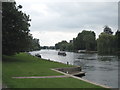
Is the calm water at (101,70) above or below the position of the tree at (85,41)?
below

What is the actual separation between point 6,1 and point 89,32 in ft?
438

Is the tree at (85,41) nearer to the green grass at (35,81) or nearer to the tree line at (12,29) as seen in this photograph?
the tree line at (12,29)

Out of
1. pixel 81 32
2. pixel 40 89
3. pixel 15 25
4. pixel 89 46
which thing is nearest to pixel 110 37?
pixel 89 46

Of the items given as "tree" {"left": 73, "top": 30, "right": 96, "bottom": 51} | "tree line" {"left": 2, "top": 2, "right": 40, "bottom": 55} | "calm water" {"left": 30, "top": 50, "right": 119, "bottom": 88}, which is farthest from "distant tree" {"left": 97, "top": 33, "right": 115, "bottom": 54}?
"tree line" {"left": 2, "top": 2, "right": 40, "bottom": 55}

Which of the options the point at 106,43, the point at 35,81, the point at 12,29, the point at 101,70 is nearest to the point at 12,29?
the point at 12,29

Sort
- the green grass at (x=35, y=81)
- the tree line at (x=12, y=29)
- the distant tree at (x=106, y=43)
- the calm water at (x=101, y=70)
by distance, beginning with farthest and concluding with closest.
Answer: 1. the distant tree at (x=106, y=43)
2. the tree line at (x=12, y=29)
3. the calm water at (x=101, y=70)
4. the green grass at (x=35, y=81)

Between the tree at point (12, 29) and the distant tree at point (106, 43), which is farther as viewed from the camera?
the distant tree at point (106, 43)

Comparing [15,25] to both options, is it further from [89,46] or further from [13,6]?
[89,46]

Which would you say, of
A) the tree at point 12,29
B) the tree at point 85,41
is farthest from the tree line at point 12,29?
the tree at point 85,41

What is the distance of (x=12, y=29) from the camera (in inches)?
1866

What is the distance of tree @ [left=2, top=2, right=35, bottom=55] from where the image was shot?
45828mm

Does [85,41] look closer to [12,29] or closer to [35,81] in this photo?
[12,29]

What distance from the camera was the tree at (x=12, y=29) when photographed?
4583 centimetres

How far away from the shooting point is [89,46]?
168 m
